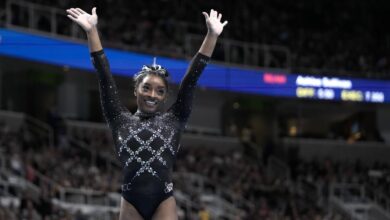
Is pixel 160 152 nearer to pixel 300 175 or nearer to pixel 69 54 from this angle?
pixel 69 54

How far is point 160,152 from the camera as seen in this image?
16.5ft

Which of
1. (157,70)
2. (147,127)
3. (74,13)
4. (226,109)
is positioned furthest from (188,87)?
(226,109)

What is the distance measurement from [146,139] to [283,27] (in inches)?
874

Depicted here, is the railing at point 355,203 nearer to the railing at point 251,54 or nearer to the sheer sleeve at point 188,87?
the railing at point 251,54

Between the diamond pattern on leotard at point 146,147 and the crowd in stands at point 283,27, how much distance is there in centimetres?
1434

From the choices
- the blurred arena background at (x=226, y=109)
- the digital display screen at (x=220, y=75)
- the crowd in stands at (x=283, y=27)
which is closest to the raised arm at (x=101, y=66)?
the blurred arena background at (x=226, y=109)

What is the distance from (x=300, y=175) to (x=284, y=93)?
101 inches

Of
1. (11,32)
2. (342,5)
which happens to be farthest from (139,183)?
(342,5)

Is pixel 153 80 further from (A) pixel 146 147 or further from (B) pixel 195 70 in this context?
(A) pixel 146 147

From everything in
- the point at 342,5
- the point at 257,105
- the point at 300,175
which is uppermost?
the point at 342,5

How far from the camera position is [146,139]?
5.05 meters

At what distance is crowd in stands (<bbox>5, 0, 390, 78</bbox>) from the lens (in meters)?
22.5

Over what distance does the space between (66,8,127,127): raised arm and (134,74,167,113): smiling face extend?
0.15 m

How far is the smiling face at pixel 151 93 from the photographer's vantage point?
5.04m
